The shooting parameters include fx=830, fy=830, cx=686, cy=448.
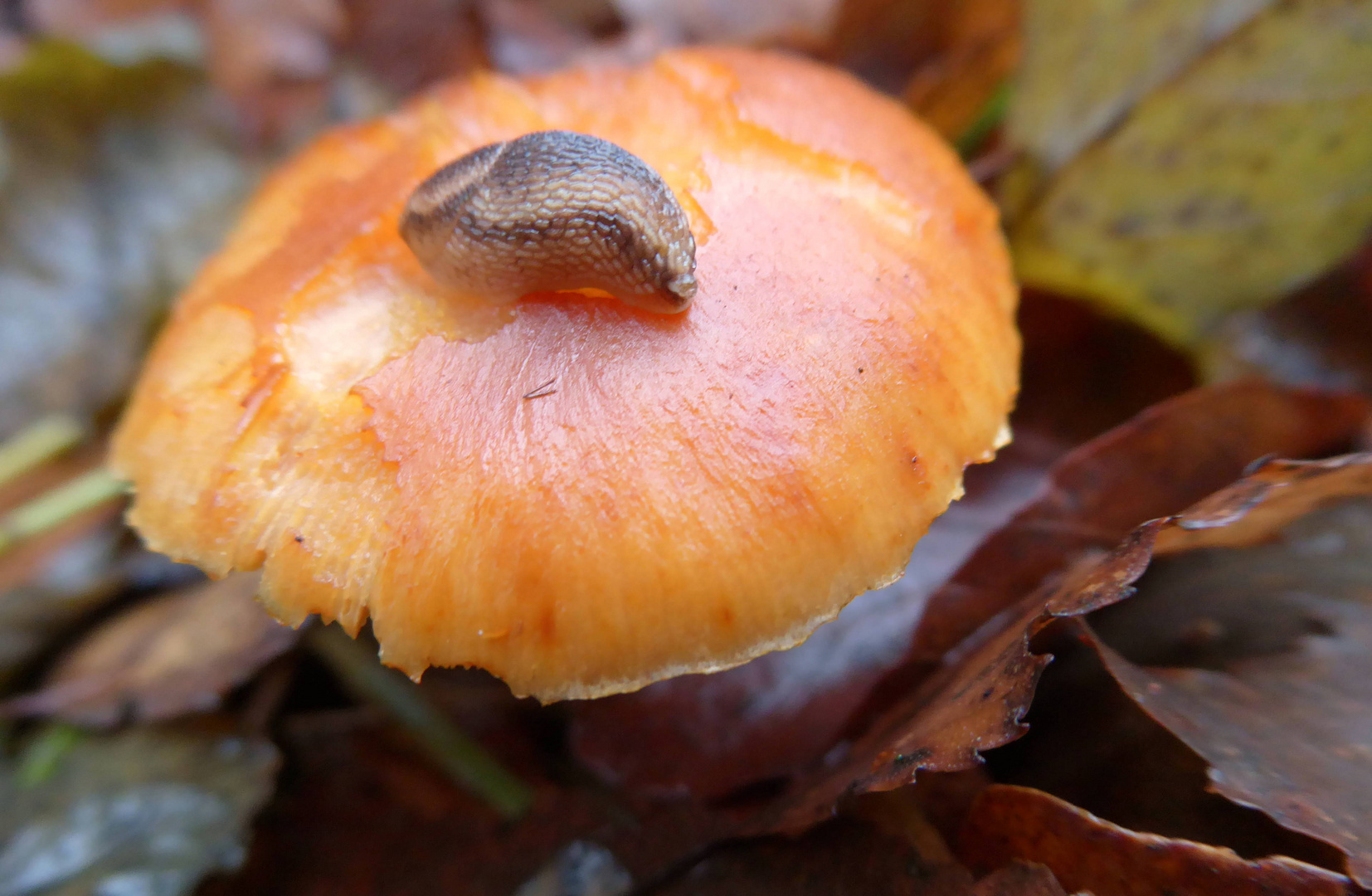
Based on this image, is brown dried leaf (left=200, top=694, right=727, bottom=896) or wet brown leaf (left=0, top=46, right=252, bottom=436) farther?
wet brown leaf (left=0, top=46, right=252, bottom=436)

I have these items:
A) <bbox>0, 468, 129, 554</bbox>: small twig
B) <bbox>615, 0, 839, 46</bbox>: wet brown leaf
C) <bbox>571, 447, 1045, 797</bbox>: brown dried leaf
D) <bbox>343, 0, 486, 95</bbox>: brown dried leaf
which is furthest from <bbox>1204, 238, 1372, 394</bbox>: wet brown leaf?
<bbox>0, 468, 129, 554</bbox>: small twig

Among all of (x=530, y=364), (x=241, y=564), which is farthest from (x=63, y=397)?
(x=530, y=364)

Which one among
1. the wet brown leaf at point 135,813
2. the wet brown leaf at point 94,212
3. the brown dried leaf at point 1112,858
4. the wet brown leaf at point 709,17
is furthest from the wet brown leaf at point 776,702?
the wet brown leaf at point 94,212

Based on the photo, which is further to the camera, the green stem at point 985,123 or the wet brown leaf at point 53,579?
the green stem at point 985,123

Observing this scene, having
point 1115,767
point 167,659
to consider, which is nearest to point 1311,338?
point 1115,767

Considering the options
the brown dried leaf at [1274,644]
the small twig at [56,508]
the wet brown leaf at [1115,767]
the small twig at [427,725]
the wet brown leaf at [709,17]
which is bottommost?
the small twig at [427,725]

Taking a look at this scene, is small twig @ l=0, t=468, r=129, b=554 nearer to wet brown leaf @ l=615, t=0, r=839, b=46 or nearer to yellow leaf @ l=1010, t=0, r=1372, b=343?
wet brown leaf @ l=615, t=0, r=839, b=46

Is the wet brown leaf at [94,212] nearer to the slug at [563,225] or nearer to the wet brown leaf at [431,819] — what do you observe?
the wet brown leaf at [431,819]
